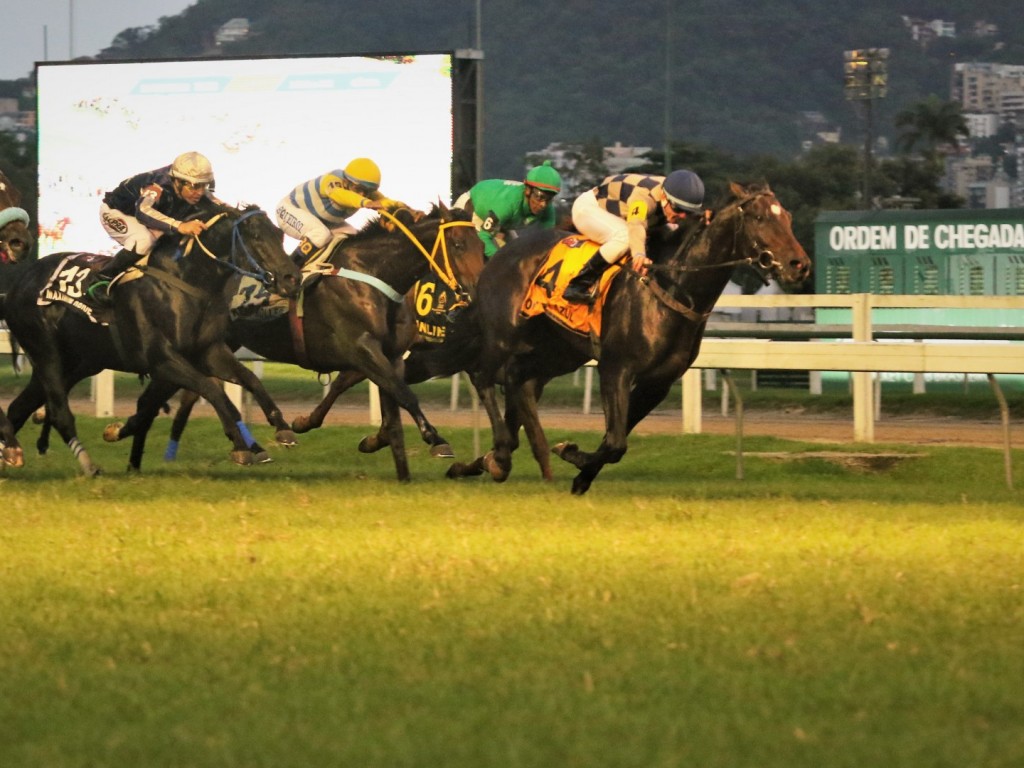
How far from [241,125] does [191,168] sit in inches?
305

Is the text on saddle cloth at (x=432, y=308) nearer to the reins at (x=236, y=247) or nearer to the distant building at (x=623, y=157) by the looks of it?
the reins at (x=236, y=247)

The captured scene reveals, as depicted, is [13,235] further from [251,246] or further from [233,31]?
[233,31]

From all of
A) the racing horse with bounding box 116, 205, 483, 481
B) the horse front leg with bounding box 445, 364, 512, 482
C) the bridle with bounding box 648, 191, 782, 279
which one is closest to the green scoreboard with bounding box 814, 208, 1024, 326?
the racing horse with bounding box 116, 205, 483, 481

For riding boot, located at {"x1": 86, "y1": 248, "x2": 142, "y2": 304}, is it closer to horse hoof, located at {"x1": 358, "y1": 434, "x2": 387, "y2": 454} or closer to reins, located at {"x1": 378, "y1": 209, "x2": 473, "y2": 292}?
reins, located at {"x1": 378, "y1": 209, "x2": 473, "y2": 292}

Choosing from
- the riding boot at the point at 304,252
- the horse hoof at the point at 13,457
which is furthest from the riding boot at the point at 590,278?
the horse hoof at the point at 13,457

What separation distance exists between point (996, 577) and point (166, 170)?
262 inches

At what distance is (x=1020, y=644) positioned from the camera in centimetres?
566

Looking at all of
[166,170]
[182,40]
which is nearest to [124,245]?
[166,170]

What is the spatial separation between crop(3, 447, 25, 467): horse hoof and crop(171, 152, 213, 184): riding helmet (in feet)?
6.02

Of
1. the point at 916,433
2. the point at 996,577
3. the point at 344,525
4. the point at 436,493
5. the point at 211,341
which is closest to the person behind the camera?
the point at 996,577

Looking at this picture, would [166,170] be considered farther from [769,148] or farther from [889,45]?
[889,45]

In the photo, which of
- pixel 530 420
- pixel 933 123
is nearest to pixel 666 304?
pixel 530 420

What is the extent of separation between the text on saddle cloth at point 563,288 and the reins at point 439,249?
82 cm

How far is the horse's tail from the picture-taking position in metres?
12.8
